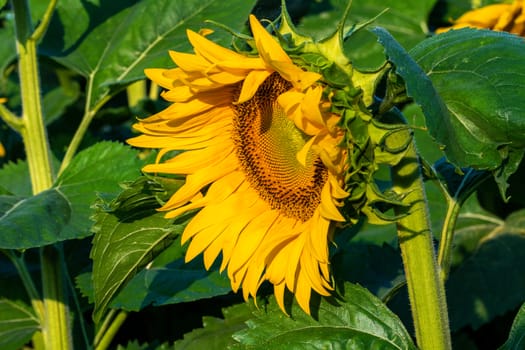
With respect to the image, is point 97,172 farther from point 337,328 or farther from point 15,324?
point 337,328

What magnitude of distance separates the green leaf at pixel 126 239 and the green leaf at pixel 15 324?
19.0 inches

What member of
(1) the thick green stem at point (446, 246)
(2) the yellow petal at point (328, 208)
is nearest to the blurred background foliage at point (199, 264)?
(1) the thick green stem at point (446, 246)

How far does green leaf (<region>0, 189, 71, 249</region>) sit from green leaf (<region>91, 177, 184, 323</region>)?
0.18 metres

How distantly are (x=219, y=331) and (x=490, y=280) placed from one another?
0.80 meters

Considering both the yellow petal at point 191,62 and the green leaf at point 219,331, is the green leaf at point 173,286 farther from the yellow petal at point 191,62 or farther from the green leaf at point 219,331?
the yellow petal at point 191,62

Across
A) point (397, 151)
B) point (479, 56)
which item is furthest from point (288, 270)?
point (479, 56)

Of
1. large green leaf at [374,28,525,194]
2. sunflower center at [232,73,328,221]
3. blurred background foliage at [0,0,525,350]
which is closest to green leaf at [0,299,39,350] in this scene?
blurred background foliage at [0,0,525,350]

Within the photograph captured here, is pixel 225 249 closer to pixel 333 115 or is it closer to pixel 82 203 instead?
pixel 333 115

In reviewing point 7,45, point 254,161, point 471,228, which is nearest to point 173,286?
point 254,161

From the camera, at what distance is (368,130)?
1.04 m

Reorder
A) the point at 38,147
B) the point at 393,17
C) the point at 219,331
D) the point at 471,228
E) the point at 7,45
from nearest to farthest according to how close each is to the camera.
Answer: the point at 219,331
the point at 38,147
the point at 471,228
the point at 7,45
the point at 393,17

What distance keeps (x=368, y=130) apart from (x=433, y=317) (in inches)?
10.2

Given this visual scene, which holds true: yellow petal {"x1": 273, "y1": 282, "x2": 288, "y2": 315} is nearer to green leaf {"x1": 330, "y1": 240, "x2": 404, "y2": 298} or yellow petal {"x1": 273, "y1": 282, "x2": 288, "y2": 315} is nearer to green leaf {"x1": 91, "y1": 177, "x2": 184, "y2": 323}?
green leaf {"x1": 91, "y1": 177, "x2": 184, "y2": 323}

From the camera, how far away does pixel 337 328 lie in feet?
3.99
